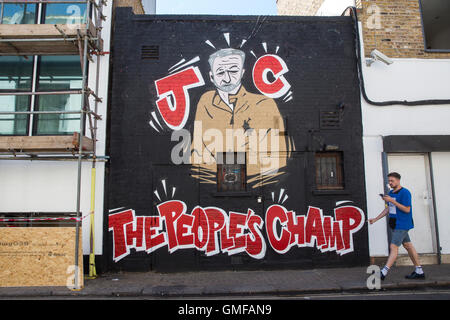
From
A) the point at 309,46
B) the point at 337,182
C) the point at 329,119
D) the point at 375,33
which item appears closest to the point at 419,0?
the point at 375,33

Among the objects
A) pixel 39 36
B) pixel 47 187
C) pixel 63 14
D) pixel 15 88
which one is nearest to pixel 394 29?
pixel 63 14

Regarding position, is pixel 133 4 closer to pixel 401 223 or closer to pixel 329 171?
pixel 329 171

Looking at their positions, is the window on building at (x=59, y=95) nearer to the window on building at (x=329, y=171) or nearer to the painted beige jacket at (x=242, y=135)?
the painted beige jacket at (x=242, y=135)

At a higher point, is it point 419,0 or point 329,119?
point 419,0

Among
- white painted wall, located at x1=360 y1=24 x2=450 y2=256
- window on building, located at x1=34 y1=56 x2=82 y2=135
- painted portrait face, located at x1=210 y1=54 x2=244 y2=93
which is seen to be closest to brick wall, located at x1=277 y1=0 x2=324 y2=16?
white painted wall, located at x1=360 y1=24 x2=450 y2=256

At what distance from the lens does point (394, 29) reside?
7.99m

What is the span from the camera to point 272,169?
738cm

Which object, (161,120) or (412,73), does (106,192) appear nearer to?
(161,120)

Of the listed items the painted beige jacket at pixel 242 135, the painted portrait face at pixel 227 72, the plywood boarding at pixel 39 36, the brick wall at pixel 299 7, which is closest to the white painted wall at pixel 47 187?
the painted beige jacket at pixel 242 135

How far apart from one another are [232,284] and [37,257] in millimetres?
3729

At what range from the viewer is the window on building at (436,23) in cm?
879

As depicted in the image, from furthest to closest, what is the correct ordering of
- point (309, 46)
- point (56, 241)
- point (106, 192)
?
point (309, 46) → point (106, 192) → point (56, 241)

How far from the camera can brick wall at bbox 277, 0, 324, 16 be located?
10.6 m

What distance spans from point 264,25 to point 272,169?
3.63m
